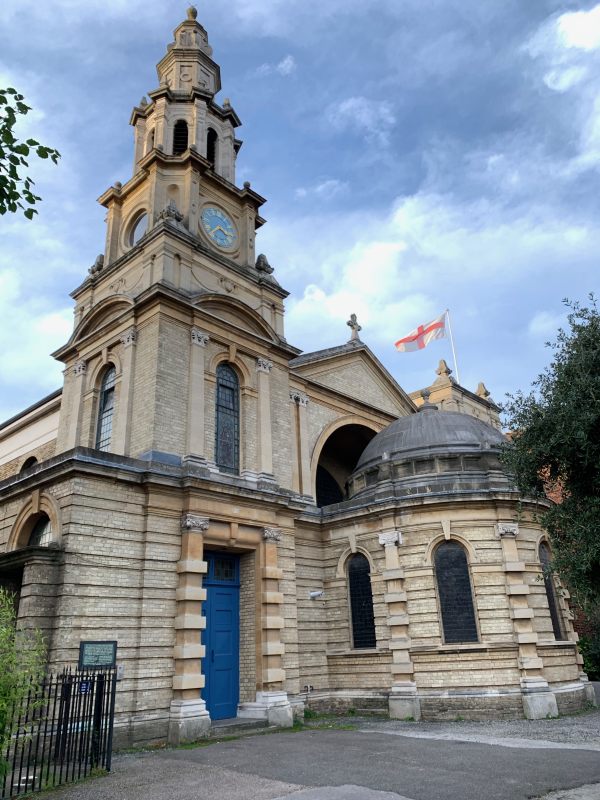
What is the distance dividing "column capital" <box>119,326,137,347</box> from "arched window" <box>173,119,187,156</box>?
9.38 metres

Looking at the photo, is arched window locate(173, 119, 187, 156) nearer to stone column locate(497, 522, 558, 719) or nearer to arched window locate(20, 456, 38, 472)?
arched window locate(20, 456, 38, 472)

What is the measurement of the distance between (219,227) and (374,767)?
1868 cm

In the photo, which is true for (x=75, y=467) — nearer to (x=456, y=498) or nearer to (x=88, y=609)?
(x=88, y=609)

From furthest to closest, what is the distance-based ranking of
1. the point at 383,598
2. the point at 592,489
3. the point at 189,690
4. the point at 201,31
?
the point at 201,31, the point at 383,598, the point at 189,690, the point at 592,489

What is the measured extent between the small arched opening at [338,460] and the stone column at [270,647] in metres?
8.12

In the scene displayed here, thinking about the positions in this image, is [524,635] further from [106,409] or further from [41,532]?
[106,409]

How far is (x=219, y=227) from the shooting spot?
2409 centimetres

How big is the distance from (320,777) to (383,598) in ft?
31.0

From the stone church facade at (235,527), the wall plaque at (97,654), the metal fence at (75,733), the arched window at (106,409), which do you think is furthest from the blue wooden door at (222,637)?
the arched window at (106,409)

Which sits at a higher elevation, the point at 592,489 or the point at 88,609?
the point at 592,489

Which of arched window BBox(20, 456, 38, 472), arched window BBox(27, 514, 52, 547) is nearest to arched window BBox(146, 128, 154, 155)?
arched window BBox(20, 456, 38, 472)

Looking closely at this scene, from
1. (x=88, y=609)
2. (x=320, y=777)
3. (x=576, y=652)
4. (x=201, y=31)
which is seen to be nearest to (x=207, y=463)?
(x=88, y=609)

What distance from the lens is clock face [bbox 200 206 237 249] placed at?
931 inches

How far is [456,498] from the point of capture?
64.6 feet
